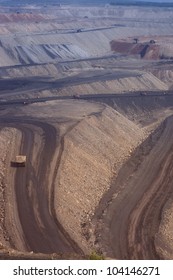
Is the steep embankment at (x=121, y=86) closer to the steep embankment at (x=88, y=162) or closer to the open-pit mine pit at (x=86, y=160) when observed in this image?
the open-pit mine pit at (x=86, y=160)

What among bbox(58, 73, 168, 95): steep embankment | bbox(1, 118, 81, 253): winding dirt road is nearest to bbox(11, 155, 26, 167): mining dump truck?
bbox(1, 118, 81, 253): winding dirt road

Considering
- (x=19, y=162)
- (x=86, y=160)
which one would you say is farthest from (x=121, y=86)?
(x=19, y=162)

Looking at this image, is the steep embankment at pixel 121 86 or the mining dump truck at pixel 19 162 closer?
the mining dump truck at pixel 19 162

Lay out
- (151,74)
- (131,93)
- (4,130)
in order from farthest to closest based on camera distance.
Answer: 1. (151,74)
2. (131,93)
3. (4,130)

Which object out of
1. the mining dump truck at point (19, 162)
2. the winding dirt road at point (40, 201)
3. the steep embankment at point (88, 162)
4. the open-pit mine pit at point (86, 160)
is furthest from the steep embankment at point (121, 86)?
the mining dump truck at point (19, 162)

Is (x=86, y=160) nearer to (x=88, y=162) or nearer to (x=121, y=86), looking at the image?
(x=88, y=162)

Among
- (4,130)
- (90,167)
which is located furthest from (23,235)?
(4,130)

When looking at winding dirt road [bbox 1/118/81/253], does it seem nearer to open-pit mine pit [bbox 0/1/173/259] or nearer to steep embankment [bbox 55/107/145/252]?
open-pit mine pit [bbox 0/1/173/259]

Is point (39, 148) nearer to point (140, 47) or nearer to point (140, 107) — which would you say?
point (140, 107)
